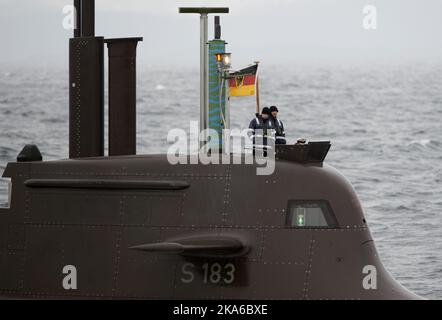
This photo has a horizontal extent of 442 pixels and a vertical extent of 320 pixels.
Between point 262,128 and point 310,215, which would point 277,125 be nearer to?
point 262,128

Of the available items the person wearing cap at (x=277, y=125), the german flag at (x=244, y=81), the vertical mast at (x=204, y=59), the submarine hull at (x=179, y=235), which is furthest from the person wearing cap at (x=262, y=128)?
the submarine hull at (x=179, y=235)

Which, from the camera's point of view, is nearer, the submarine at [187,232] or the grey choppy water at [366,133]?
the submarine at [187,232]

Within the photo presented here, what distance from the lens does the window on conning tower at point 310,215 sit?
2620cm

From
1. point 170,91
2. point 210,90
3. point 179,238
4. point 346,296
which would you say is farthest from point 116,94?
point 170,91

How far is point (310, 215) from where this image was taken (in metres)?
26.2

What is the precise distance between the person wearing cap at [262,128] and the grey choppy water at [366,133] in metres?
16.0

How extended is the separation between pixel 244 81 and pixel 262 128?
3.95ft

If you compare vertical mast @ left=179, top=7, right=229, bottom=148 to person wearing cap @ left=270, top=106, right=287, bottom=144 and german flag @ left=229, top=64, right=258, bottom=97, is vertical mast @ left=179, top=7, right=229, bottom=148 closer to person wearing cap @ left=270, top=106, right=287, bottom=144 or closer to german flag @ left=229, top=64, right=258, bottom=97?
german flag @ left=229, top=64, right=258, bottom=97

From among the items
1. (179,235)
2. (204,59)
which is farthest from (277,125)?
(179,235)

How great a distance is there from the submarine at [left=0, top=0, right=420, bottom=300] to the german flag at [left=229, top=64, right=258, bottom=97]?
2.29 m

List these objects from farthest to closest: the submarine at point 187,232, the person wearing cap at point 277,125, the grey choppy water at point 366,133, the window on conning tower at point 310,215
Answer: the grey choppy water at point 366,133
the person wearing cap at point 277,125
the window on conning tower at point 310,215
the submarine at point 187,232

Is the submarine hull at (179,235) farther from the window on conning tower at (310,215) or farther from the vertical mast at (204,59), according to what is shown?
the vertical mast at (204,59)

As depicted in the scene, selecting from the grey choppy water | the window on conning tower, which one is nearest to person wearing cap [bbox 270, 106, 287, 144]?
the window on conning tower

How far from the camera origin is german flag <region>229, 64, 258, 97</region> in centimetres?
2856
